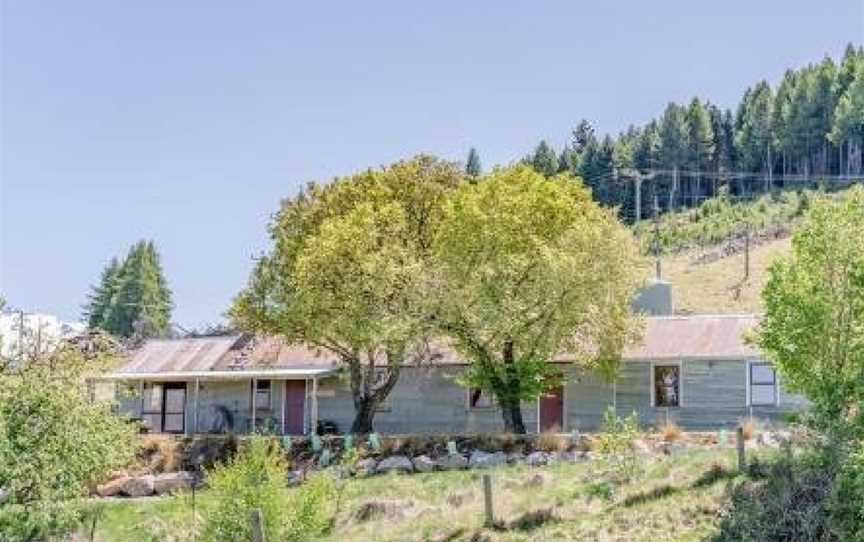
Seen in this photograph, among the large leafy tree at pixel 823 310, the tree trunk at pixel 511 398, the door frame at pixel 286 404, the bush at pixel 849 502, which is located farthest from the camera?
the door frame at pixel 286 404

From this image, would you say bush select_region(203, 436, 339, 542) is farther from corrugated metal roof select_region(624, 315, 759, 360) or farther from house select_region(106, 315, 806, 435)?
corrugated metal roof select_region(624, 315, 759, 360)

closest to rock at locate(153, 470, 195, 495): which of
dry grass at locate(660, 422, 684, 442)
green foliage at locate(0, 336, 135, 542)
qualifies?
green foliage at locate(0, 336, 135, 542)

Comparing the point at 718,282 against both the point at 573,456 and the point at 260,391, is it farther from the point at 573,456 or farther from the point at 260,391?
the point at 573,456

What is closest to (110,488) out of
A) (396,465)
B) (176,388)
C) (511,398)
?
(396,465)

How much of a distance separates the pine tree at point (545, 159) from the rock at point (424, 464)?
100 m

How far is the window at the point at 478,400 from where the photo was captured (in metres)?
42.0

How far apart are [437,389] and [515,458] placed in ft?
31.3

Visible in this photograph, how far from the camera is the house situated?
38.6 metres

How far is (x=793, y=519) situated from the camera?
2216 centimetres

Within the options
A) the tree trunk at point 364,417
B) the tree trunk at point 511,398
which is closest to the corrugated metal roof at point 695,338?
the tree trunk at point 511,398

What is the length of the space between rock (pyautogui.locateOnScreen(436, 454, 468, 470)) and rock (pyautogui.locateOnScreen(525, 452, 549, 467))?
1970mm

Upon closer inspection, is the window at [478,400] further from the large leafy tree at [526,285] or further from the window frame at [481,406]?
the large leafy tree at [526,285]

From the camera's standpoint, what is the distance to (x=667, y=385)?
131 ft

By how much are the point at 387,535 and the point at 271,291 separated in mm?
17507
